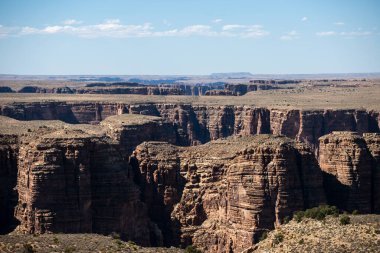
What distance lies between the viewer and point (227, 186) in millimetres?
53438

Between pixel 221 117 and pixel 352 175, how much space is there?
224ft

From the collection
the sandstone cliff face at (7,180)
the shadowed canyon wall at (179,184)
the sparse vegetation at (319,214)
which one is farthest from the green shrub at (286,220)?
the sandstone cliff face at (7,180)

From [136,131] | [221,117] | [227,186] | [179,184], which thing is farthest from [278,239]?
[221,117]

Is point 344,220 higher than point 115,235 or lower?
higher

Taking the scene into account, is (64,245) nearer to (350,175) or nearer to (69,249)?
(69,249)

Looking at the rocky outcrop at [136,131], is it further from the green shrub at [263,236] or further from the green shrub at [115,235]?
the green shrub at [263,236]

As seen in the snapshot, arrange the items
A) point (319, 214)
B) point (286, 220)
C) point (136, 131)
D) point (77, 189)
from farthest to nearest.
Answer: point (136, 131) < point (77, 189) < point (286, 220) < point (319, 214)

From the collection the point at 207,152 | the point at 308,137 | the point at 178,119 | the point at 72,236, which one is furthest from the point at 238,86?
the point at 72,236

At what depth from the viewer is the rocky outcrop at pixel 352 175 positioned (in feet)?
177

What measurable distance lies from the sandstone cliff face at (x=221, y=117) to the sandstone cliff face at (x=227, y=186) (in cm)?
3568

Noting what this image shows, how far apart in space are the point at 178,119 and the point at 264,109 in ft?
51.6

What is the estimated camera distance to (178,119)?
402 ft

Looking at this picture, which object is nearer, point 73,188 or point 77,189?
point 73,188

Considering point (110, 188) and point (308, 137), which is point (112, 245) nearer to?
point (110, 188)
